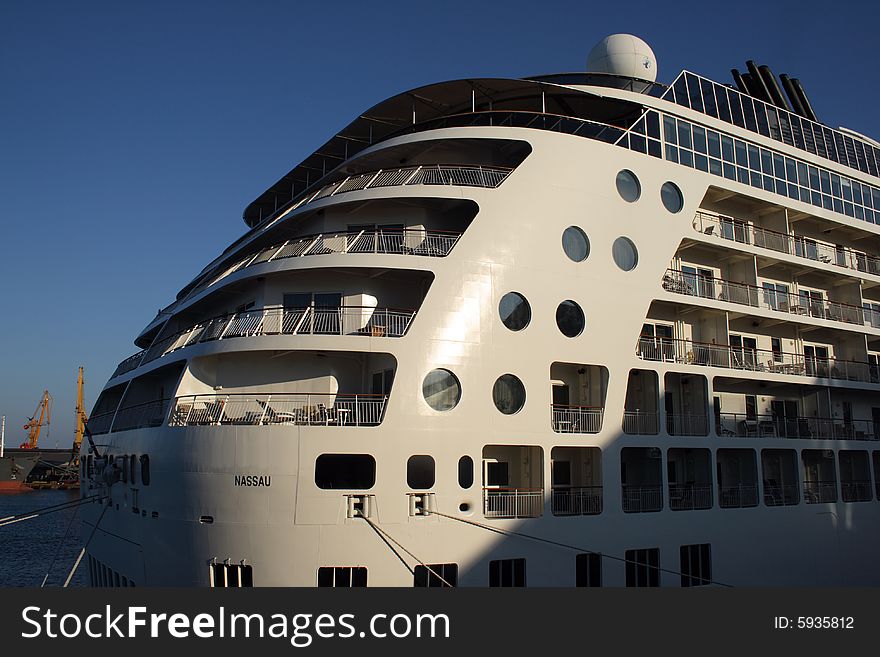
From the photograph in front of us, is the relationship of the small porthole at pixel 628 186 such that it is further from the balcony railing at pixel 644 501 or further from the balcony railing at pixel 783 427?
the balcony railing at pixel 644 501

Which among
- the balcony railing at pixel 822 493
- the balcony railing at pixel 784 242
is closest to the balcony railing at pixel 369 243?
the balcony railing at pixel 784 242

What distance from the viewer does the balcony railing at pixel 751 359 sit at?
78.2 feet

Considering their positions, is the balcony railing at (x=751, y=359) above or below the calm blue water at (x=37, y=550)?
above

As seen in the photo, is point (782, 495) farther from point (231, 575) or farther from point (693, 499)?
point (231, 575)

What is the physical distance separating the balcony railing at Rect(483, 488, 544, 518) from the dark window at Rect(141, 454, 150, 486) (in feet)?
28.4

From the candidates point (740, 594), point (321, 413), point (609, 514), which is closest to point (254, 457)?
point (321, 413)

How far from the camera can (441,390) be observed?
60.6 ft

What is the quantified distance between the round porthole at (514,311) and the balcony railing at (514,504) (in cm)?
414

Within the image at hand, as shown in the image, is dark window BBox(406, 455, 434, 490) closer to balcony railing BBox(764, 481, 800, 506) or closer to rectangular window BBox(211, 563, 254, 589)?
rectangular window BBox(211, 563, 254, 589)

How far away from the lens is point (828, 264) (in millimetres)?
28109

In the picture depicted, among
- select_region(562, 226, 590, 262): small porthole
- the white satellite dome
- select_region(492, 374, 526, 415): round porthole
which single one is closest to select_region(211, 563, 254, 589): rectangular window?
select_region(492, 374, 526, 415): round porthole

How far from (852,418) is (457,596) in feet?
71.5

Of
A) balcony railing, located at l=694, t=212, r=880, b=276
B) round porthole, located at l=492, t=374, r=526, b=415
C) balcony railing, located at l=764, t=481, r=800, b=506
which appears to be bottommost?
balcony railing, located at l=764, t=481, r=800, b=506

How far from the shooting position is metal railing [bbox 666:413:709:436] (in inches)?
910
